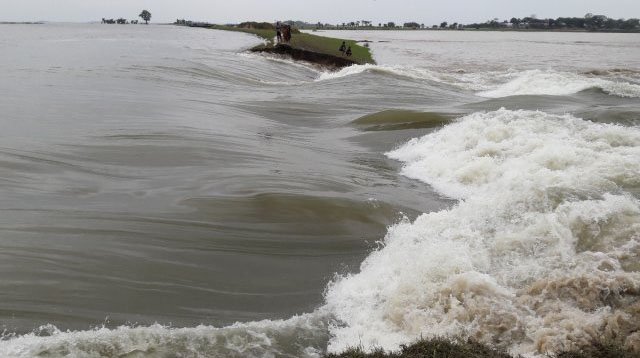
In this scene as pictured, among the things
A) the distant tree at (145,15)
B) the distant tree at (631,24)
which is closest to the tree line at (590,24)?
the distant tree at (631,24)

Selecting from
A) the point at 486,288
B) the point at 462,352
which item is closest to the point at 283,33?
the point at 486,288

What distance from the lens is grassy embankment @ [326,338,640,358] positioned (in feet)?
14.4

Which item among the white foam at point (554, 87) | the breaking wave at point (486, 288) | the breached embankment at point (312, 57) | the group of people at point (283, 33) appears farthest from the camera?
the group of people at point (283, 33)

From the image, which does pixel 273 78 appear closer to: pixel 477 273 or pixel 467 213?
pixel 467 213

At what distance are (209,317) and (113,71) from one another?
22.0 meters

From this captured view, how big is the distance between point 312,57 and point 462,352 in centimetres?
3668

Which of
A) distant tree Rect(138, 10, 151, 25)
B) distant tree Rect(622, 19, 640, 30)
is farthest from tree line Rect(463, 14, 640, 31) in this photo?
distant tree Rect(138, 10, 151, 25)

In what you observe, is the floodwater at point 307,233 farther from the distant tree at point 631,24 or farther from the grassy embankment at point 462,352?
the distant tree at point 631,24

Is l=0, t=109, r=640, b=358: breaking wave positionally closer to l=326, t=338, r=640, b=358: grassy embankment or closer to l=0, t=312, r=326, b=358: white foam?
l=0, t=312, r=326, b=358: white foam

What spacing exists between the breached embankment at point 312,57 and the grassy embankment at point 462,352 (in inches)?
1368

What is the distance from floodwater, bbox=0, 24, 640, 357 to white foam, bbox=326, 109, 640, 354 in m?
0.02

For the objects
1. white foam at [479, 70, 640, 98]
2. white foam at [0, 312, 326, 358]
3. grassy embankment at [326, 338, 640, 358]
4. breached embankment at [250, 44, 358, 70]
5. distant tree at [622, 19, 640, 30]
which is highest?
distant tree at [622, 19, 640, 30]

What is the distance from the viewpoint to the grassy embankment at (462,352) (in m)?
4.38

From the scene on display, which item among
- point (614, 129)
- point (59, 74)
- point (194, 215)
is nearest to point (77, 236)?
point (194, 215)
